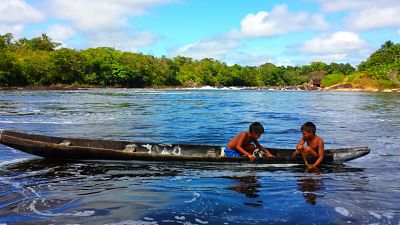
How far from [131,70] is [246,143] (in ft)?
315

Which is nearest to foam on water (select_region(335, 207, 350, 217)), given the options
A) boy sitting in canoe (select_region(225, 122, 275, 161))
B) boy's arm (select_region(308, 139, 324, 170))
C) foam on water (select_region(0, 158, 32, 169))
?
boy's arm (select_region(308, 139, 324, 170))

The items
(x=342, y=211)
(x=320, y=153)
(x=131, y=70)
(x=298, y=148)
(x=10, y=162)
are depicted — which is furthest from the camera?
(x=131, y=70)

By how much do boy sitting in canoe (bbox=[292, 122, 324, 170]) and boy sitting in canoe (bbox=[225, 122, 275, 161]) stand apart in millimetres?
902

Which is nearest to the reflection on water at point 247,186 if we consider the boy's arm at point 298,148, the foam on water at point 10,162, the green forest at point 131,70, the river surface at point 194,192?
the river surface at point 194,192

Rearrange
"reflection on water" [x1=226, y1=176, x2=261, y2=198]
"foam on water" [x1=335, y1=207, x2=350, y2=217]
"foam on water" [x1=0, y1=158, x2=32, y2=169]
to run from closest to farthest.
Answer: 1. "foam on water" [x1=335, y1=207, x2=350, y2=217]
2. "reflection on water" [x1=226, y1=176, x2=261, y2=198]
3. "foam on water" [x1=0, y1=158, x2=32, y2=169]

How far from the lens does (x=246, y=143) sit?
9992 mm

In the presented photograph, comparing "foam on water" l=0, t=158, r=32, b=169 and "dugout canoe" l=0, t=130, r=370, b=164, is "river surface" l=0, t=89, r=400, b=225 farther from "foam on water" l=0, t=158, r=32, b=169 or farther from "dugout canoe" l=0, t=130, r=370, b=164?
"dugout canoe" l=0, t=130, r=370, b=164

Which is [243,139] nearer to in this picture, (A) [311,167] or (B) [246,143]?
(B) [246,143]

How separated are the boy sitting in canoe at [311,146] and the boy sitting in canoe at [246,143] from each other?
0.90 meters

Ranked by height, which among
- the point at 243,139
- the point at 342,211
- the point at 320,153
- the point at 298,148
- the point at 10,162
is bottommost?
the point at 342,211

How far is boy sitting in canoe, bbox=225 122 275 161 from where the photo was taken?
9.45 meters

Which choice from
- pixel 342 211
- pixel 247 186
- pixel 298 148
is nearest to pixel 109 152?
pixel 247 186

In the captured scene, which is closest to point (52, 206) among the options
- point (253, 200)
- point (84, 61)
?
point (253, 200)

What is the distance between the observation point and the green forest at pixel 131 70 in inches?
3282
